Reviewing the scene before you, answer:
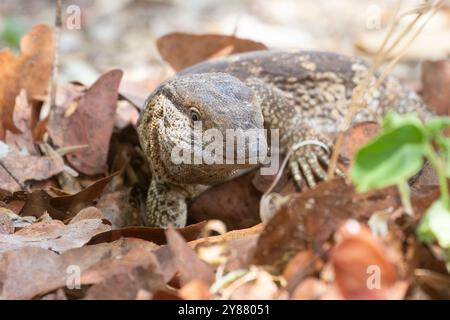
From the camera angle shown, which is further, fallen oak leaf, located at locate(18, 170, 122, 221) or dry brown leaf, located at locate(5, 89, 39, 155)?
dry brown leaf, located at locate(5, 89, 39, 155)

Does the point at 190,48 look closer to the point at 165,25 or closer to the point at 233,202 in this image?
the point at 233,202

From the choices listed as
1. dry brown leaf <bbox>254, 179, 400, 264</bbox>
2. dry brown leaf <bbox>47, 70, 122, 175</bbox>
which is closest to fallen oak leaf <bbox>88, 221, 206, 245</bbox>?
dry brown leaf <bbox>254, 179, 400, 264</bbox>

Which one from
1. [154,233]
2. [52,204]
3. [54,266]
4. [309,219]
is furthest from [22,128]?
[309,219]

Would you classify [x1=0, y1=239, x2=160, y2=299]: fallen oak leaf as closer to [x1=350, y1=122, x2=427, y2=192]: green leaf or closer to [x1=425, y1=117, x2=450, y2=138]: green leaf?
[x1=350, y1=122, x2=427, y2=192]: green leaf

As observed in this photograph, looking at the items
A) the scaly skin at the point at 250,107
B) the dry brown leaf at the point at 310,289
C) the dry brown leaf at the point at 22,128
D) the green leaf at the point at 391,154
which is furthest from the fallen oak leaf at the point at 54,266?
the dry brown leaf at the point at 22,128

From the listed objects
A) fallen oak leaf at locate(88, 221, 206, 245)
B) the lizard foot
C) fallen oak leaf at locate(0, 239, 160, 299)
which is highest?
the lizard foot
